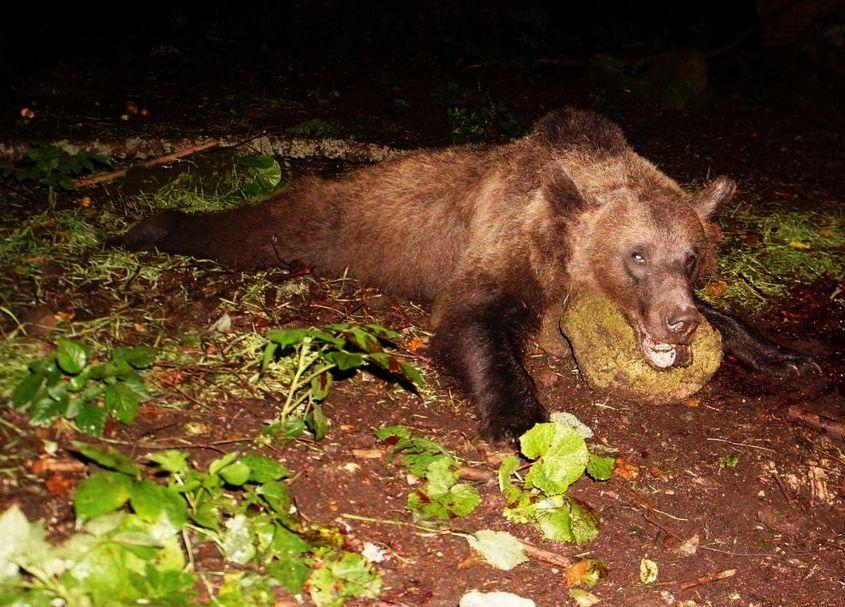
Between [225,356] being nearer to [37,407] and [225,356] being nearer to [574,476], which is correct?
[37,407]

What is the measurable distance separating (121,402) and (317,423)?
38.9 inches

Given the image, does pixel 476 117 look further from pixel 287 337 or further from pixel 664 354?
pixel 287 337

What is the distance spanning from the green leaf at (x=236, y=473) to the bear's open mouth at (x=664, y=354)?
9.78 feet

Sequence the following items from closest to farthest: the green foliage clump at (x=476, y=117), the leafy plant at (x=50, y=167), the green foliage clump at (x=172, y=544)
A: the green foliage clump at (x=172, y=544)
the leafy plant at (x=50, y=167)
the green foliage clump at (x=476, y=117)

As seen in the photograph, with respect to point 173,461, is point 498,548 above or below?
below

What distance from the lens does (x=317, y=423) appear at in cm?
399

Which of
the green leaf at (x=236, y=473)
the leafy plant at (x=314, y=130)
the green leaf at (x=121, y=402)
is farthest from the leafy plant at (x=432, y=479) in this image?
the leafy plant at (x=314, y=130)

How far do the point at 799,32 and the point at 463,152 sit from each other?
1077cm

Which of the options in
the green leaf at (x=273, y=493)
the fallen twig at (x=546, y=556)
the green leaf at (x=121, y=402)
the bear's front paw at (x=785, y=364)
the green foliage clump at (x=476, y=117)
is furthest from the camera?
the green foliage clump at (x=476, y=117)

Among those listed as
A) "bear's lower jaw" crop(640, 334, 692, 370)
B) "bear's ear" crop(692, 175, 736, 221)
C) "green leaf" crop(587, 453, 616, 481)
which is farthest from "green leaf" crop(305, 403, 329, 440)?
"bear's ear" crop(692, 175, 736, 221)

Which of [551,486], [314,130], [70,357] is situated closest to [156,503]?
[70,357]

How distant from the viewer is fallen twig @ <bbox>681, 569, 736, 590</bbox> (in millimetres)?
3730

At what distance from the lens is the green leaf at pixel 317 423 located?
399 centimetres

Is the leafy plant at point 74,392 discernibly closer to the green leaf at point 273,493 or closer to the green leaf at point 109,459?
the green leaf at point 109,459
